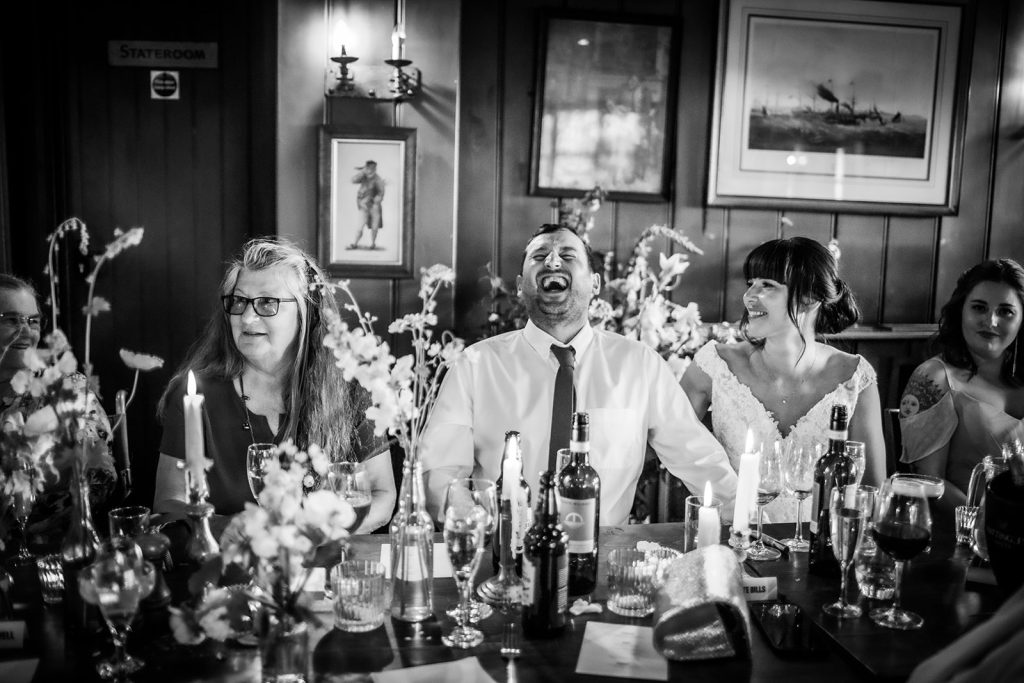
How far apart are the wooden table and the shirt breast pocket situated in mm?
932

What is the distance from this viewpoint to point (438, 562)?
5.38 ft

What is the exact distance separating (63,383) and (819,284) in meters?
2.19

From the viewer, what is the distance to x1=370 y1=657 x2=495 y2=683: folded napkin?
1212mm

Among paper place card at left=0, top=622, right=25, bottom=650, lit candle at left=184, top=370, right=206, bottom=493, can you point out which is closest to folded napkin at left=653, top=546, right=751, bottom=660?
lit candle at left=184, top=370, right=206, bottom=493

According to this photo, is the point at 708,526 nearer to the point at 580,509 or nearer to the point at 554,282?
the point at 580,509

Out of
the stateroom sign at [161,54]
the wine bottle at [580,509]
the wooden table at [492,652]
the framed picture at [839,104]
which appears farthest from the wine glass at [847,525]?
the stateroom sign at [161,54]

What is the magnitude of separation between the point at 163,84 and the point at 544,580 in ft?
10.6

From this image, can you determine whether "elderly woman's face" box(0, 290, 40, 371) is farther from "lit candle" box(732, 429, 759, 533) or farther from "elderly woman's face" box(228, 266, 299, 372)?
"lit candle" box(732, 429, 759, 533)

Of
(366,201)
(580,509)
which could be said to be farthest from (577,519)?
(366,201)

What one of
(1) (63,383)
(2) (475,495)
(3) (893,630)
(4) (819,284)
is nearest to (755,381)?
(4) (819,284)

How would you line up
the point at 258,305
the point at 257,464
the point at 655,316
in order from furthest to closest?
the point at 655,316, the point at 258,305, the point at 257,464

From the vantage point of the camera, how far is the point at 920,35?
3758 millimetres

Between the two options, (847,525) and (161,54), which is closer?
(847,525)

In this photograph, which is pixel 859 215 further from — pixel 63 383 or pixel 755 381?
pixel 63 383
